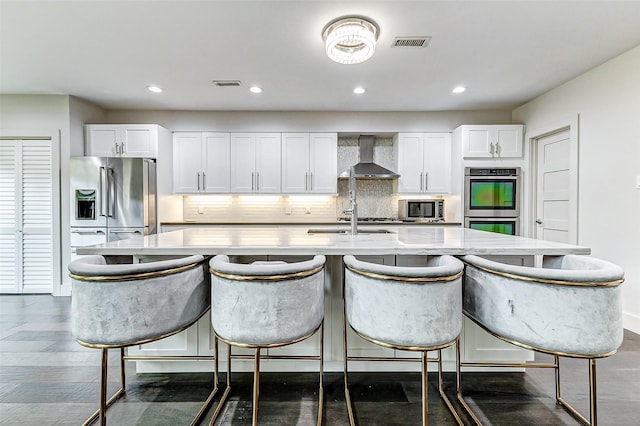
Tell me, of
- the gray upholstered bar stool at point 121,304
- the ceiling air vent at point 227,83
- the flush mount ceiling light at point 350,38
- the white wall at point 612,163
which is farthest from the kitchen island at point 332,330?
the ceiling air vent at point 227,83

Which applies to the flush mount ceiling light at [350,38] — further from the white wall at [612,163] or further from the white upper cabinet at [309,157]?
the white wall at [612,163]

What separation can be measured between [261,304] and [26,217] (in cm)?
451

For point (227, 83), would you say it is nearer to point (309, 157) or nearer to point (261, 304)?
point (309, 157)

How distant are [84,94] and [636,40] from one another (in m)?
5.85

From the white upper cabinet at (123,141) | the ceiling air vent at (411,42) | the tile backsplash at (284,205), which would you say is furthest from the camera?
the tile backsplash at (284,205)

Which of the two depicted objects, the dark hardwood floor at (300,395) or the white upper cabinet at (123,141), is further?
the white upper cabinet at (123,141)

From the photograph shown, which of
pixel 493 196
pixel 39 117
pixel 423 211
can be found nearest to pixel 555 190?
pixel 493 196

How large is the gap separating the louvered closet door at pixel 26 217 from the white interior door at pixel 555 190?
6411 millimetres

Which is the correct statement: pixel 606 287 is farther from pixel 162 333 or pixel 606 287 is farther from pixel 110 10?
pixel 110 10

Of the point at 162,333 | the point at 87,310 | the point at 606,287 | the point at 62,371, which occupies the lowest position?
the point at 62,371

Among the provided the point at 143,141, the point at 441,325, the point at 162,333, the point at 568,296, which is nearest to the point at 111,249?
the point at 162,333

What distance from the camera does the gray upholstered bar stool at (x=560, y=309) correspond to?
1.21 metres

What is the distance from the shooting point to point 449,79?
342 centimetres

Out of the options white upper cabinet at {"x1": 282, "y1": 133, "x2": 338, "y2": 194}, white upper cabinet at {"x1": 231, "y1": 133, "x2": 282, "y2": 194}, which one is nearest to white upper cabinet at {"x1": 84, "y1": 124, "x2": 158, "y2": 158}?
white upper cabinet at {"x1": 231, "y1": 133, "x2": 282, "y2": 194}
